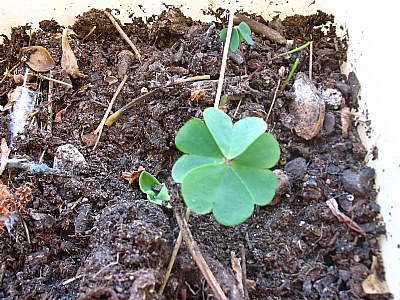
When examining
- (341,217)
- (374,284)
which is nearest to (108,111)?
(341,217)

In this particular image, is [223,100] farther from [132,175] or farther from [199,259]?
[199,259]

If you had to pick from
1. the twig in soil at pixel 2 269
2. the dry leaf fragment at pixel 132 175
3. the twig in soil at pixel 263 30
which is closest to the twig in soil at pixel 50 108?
the dry leaf fragment at pixel 132 175

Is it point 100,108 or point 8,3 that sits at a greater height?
point 8,3

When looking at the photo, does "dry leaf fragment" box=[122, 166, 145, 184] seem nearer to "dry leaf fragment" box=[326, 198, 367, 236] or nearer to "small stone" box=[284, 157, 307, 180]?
"small stone" box=[284, 157, 307, 180]

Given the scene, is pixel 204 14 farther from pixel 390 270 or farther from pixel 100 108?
pixel 390 270

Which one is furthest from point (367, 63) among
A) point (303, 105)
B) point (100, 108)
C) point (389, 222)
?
point (100, 108)

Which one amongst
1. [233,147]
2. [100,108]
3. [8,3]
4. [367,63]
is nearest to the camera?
[233,147]

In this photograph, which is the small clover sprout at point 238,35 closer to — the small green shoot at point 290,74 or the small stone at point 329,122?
the small green shoot at point 290,74

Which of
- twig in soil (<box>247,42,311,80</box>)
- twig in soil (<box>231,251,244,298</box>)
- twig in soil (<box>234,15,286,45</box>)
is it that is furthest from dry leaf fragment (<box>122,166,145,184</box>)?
twig in soil (<box>234,15,286,45</box>)
